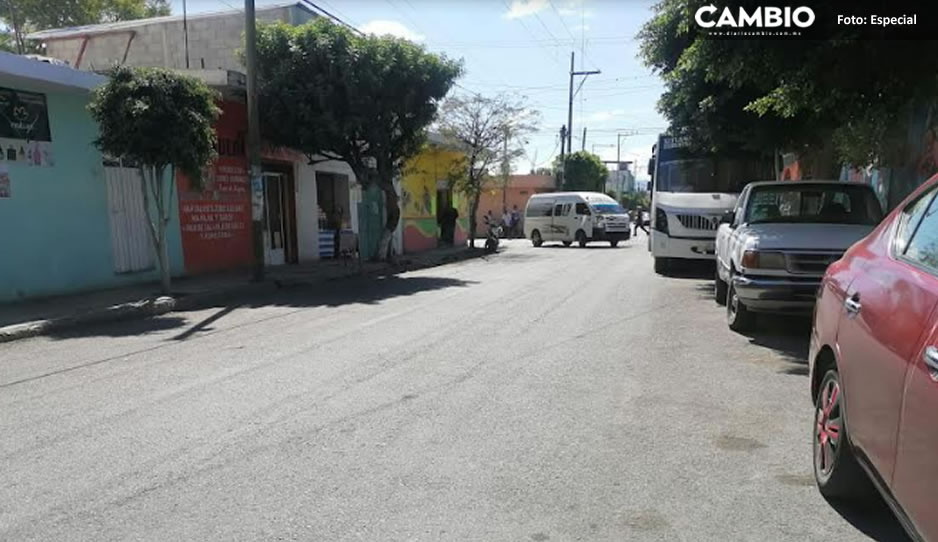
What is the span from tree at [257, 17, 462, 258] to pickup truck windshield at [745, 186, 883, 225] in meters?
9.56

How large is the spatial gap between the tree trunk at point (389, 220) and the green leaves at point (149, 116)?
7317mm

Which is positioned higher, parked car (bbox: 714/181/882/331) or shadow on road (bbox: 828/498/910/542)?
parked car (bbox: 714/181/882/331)

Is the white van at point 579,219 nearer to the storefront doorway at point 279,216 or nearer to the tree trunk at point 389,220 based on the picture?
the tree trunk at point 389,220

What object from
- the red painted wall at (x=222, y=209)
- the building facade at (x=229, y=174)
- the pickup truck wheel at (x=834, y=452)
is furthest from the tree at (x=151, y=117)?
the pickup truck wheel at (x=834, y=452)

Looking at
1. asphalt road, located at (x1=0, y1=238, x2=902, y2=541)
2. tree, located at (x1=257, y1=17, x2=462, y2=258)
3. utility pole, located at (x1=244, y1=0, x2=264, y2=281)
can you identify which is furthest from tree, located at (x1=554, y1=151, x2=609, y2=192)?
asphalt road, located at (x1=0, y1=238, x2=902, y2=541)

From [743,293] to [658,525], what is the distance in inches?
190

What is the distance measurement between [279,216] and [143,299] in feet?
24.5

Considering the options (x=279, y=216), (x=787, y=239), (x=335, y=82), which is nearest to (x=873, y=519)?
(x=787, y=239)

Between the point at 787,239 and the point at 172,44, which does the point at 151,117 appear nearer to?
the point at 787,239

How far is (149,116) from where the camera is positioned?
11.0 meters

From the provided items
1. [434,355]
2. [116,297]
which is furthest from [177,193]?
[434,355]

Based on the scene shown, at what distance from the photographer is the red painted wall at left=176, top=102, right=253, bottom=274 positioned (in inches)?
611

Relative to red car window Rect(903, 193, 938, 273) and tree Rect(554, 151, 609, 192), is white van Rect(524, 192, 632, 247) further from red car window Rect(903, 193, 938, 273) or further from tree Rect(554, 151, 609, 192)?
tree Rect(554, 151, 609, 192)

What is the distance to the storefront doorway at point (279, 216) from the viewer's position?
18.4m
